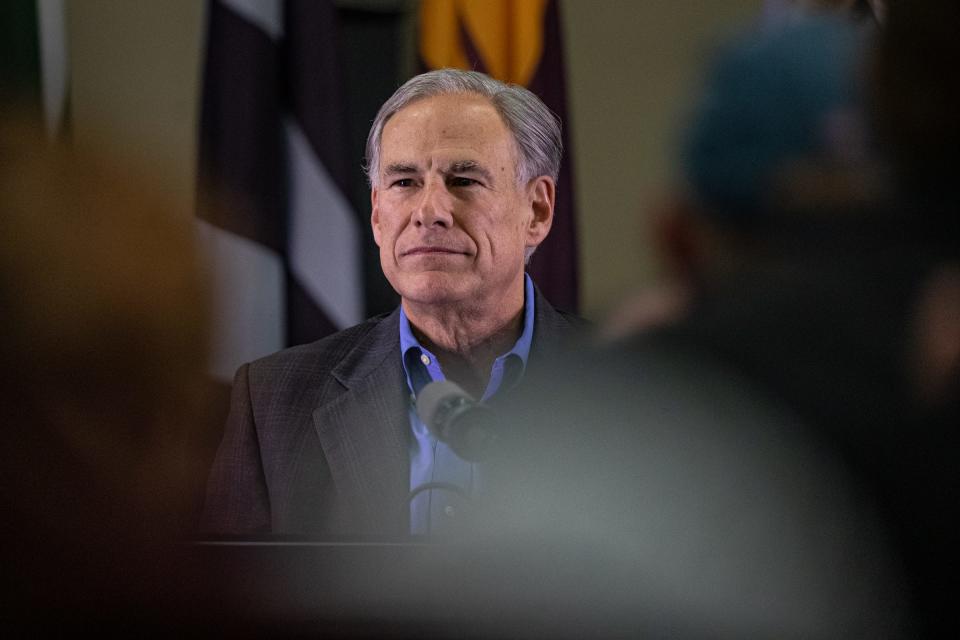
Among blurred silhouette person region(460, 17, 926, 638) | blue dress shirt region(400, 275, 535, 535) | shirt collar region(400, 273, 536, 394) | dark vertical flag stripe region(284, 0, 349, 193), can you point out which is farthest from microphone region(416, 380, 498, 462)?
dark vertical flag stripe region(284, 0, 349, 193)

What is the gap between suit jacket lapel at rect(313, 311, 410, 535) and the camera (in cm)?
135

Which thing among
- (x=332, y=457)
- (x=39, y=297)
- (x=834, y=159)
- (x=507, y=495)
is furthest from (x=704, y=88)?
(x=332, y=457)

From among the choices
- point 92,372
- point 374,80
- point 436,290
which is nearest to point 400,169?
point 436,290

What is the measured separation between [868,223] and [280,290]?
69.9 inches

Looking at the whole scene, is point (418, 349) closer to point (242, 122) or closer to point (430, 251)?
point (430, 251)

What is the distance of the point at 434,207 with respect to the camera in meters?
1.55

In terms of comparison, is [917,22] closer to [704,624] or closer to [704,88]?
[704,88]

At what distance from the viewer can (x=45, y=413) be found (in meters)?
0.44

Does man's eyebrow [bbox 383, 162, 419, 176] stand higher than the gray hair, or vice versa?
the gray hair

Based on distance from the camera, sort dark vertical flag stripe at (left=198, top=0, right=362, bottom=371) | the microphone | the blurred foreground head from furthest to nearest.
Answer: dark vertical flag stripe at (left=198, top=0, right=362, bottom=371), the microphone, the blurred foreground head

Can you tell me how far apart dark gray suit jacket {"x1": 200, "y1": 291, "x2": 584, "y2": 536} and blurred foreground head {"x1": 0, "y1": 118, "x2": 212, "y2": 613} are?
785 mm

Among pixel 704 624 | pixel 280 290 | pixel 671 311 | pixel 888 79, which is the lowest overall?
pixel 704 624

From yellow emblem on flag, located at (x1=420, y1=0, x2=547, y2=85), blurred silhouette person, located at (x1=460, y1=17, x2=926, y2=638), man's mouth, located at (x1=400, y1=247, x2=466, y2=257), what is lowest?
blurred silhouette person, located at (x1=460, y1=17, x2=926, y2=638)

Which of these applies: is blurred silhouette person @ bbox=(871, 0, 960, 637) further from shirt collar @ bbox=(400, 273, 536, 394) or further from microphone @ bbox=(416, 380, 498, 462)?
shirt collar @ bbox=(400, 273, 536, 394)
